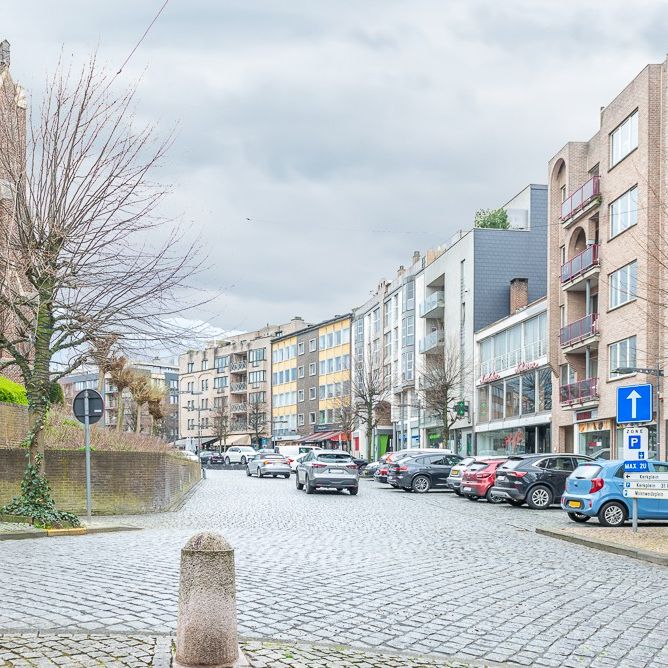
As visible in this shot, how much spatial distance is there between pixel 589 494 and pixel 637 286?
18869mm

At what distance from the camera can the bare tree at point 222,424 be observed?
385 feet

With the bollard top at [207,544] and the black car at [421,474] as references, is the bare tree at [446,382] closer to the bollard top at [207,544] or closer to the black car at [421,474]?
the black car at [421,474]

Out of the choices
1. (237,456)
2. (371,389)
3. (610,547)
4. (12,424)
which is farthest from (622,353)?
(237,456)

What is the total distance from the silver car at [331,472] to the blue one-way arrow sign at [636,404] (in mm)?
15992

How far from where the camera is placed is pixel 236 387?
123m

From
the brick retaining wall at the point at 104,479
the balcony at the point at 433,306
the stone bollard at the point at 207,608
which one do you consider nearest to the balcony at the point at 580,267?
the balcony at the point at 433,306

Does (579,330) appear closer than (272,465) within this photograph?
Yes

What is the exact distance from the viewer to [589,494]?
20891 mm

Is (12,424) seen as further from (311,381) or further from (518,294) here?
(311,381)

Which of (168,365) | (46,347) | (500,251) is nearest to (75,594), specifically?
(46,347)

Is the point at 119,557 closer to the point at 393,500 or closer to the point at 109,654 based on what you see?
the point at 109,654

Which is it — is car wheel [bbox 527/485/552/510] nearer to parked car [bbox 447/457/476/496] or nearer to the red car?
the red car

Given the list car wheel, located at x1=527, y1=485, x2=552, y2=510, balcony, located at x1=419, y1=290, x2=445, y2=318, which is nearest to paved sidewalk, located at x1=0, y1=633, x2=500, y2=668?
car wheel, located at x1=527, y1=485, x2=552, y2=510

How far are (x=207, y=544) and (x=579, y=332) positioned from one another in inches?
1558
